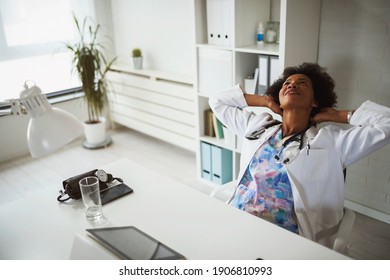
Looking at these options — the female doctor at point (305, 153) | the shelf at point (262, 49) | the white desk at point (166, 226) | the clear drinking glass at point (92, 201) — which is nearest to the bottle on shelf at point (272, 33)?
the shelf at point (262, 49)

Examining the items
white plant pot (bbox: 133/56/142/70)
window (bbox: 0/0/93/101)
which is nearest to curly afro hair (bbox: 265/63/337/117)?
white plant pot (bbox: 133/56/142/70)

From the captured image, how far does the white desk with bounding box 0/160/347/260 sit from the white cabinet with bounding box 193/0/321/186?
114 cm

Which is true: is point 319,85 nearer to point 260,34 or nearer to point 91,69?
point 260,34

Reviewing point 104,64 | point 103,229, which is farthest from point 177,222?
point 104,64

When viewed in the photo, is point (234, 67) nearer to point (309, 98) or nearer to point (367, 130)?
point (309, 98)

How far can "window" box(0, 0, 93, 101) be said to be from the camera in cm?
391

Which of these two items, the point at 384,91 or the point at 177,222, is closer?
the point at 177,222

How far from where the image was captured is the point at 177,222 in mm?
1579

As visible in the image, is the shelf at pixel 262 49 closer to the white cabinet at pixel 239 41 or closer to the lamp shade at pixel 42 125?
the white cabinet at pixel 239 41

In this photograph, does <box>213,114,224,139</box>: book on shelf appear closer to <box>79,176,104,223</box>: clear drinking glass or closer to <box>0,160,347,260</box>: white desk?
<box>0,160,347,260</box>: white desk

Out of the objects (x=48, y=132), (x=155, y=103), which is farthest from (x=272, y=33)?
(x=48, y=132)

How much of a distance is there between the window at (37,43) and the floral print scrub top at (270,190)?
8.97ft

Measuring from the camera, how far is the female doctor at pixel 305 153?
1731mm
